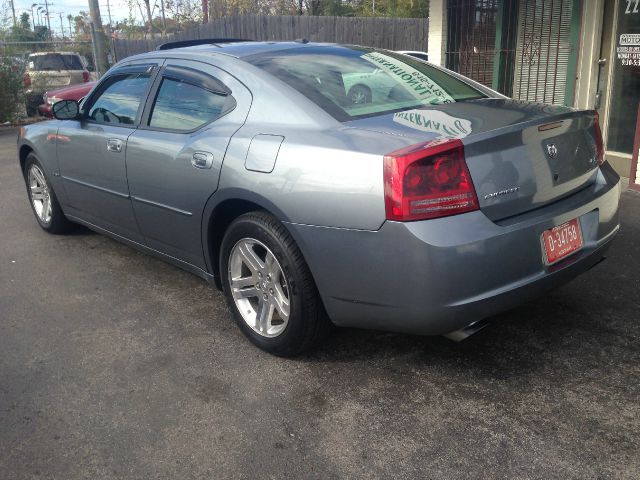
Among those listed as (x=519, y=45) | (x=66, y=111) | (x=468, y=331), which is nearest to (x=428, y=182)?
(x=468, y=331)

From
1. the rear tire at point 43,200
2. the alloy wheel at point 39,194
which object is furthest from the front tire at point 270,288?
the alloy wheel at point 39,194

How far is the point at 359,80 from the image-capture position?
359 cm

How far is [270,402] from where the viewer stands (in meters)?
3.02

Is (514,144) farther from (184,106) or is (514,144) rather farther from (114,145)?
(114,145)

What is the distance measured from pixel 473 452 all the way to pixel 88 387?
Answer: 1.84m

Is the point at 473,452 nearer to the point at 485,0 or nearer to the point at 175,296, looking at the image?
the point at 175,296

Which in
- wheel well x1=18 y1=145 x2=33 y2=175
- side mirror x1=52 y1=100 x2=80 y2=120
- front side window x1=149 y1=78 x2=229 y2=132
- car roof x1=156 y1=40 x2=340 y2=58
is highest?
car roof x1=156 y1=40 x2=340 y2=58

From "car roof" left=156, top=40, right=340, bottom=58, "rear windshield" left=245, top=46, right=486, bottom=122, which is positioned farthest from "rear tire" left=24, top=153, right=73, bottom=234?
"rear windshield" left=245, top=46, right=486, bottom=122

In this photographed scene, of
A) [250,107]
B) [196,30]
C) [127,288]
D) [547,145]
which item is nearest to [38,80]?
[196,30]

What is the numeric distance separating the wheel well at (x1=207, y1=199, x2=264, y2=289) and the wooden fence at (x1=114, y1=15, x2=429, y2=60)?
1319 centimetres

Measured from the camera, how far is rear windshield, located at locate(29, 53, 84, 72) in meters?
17.2

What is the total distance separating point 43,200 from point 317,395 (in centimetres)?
387

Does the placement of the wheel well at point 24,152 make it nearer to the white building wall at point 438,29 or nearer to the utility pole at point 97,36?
the white building wall at point 438,29

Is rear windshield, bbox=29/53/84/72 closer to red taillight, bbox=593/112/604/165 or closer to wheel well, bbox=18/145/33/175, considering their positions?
wheel well, bbox=18/145/33/175
